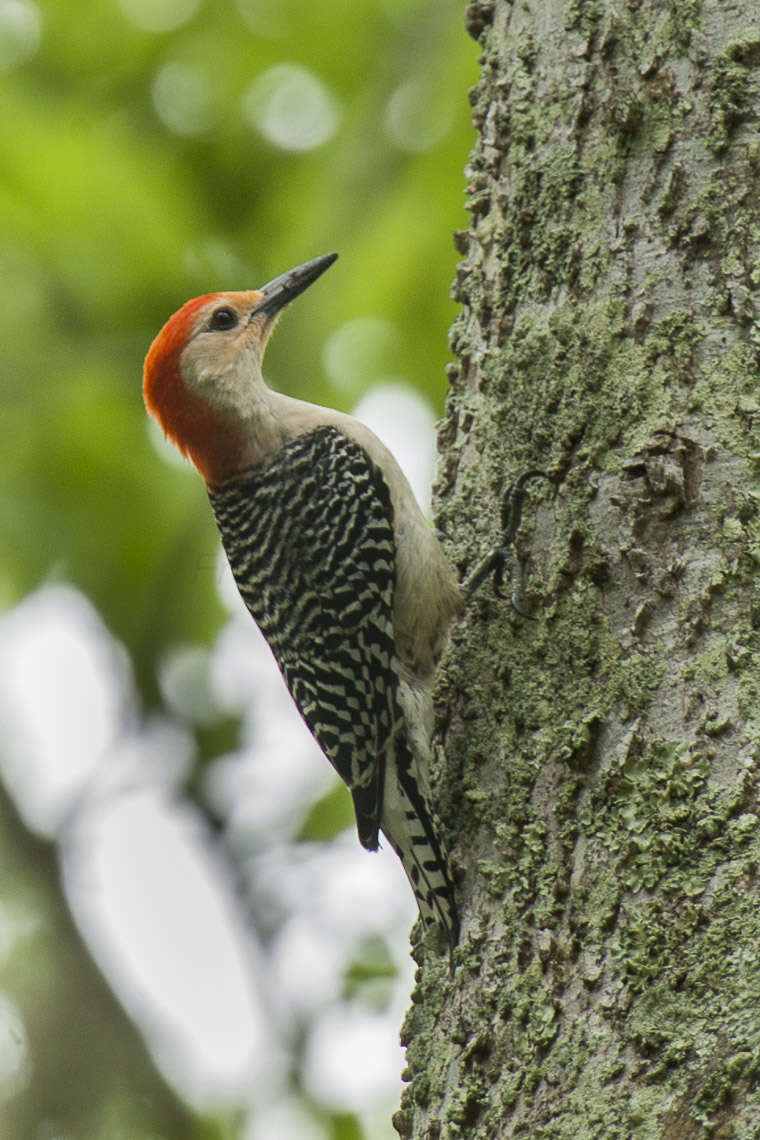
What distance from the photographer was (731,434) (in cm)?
302

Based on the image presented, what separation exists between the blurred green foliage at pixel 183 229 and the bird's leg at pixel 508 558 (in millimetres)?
2248

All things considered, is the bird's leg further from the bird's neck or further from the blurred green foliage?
the blurred green foliage

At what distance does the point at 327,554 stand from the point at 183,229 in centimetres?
213

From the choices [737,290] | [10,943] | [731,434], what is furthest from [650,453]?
[10,943]

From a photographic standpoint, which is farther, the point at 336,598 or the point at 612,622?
the point at 336,598

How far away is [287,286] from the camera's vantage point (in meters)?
5.21

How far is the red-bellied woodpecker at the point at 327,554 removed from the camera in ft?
12.9

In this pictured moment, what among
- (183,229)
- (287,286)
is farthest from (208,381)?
(183,229)

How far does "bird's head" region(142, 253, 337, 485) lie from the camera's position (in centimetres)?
482

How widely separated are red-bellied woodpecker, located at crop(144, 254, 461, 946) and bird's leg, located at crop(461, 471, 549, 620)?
28 cm

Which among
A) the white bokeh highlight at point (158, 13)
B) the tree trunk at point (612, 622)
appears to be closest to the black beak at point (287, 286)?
the tree trunk at point (612, 622)

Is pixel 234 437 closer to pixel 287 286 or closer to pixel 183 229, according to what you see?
pixel 287 286

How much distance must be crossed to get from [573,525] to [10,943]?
4.10 metres

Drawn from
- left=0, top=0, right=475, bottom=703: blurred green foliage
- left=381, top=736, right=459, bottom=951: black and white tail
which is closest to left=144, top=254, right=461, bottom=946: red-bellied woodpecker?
left=381, top=736, right=459, bottom=951: black and white tail
